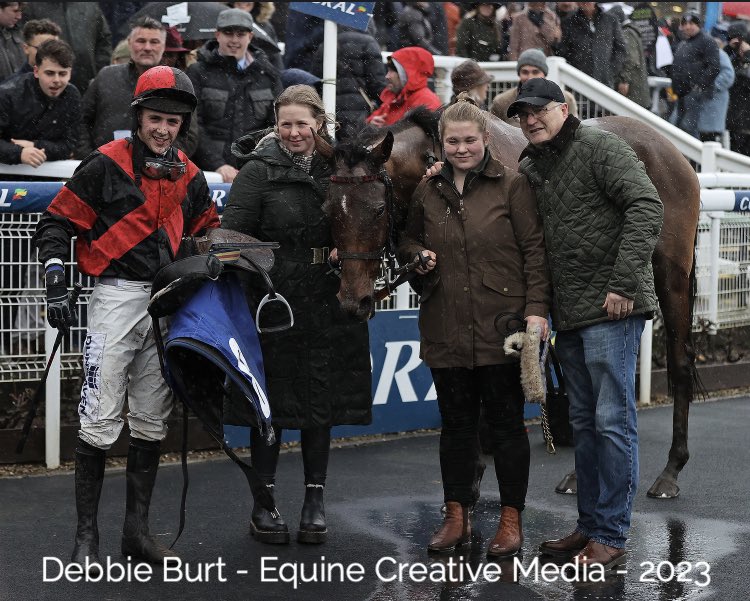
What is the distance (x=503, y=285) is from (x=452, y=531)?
1.22 m

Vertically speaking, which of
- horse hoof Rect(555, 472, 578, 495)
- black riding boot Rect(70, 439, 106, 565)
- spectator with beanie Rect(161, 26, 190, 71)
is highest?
spectator with beanie Rect(161, 26, 190, 71)

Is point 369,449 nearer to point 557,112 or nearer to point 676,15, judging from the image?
point 557,112

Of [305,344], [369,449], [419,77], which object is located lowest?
[369,449]

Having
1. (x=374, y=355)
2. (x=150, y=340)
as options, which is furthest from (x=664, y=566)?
(x=374, y=355)

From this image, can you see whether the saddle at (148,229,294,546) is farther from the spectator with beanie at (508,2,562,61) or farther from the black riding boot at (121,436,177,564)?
the spectator with beanie at (508,2,562,61)

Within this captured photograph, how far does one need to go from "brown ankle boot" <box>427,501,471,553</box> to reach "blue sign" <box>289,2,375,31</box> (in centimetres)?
380

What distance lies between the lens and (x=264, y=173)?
18.7ft

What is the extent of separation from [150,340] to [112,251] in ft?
1.46

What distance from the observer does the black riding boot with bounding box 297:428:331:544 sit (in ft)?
18.9

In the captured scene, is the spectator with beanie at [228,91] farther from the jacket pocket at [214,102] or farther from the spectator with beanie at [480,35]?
the spectator with beanie at [480,35]

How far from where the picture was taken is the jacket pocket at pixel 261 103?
8.75 m

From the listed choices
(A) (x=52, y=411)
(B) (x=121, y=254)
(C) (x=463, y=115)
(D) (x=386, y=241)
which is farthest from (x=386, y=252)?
(A) (x=52, y=411)

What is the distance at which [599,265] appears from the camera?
5.16 meters

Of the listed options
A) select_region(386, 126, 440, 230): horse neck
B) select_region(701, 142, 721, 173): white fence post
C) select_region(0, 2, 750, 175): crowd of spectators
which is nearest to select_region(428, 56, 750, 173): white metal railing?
select_region(701, 142, 721, 173): white fence post
